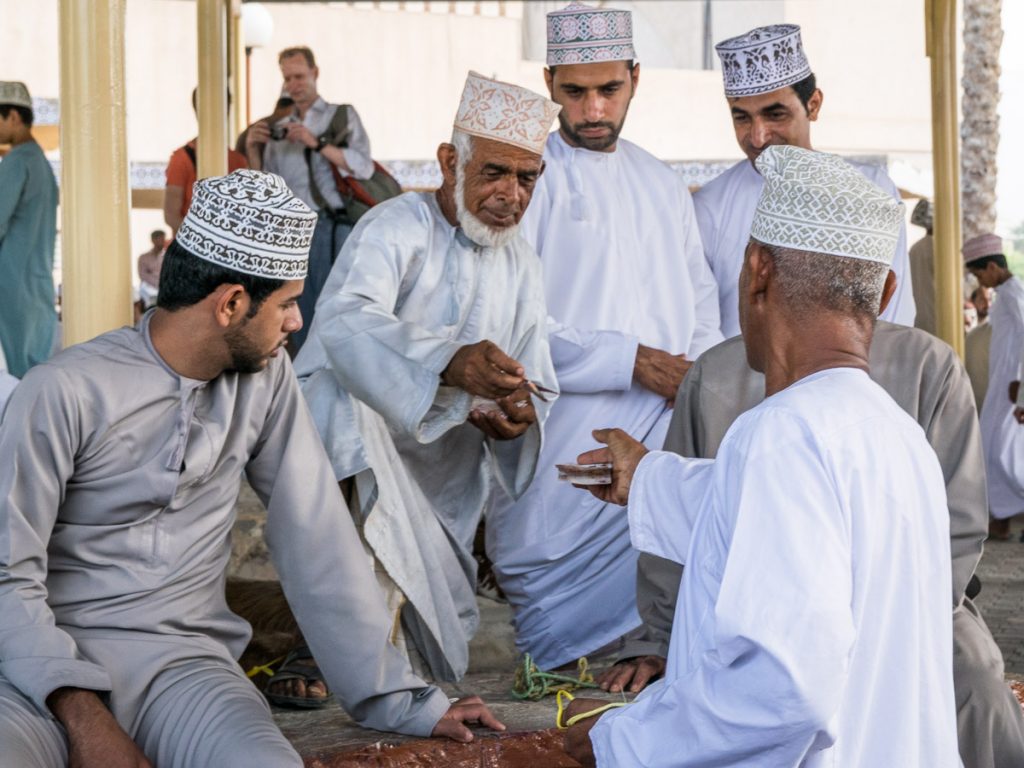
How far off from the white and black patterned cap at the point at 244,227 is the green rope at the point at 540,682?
5.05ft

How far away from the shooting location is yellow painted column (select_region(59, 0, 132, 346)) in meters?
4.28

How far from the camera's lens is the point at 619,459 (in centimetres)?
288

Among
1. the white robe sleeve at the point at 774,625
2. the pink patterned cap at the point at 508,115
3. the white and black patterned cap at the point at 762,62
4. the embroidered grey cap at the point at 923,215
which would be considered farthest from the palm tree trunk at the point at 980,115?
the white robe sleeve at the point at 774,625

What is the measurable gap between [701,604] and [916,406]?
1.57 m

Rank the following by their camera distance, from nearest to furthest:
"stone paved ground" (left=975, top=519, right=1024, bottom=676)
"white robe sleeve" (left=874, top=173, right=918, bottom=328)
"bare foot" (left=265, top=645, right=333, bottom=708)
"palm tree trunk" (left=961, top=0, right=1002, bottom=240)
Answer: "bare foot" (left=265, top=645, right=333, bottom=708) → "white robe sleeve" (left=874, top=173, right=918, bottom=328) → "stone paved ground" (left=975, top=519, right=1024, bottom=676) → "palm tree trunk" (left=961, top=0, right=1002, bottom=240)

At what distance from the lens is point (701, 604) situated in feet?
7.52

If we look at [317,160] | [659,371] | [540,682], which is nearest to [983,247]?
[317,160]

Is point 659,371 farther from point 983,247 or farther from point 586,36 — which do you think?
point 983,247

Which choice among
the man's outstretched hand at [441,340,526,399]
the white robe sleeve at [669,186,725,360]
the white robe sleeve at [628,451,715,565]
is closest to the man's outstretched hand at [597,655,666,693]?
the man's outstretched hand at [441,340,526,399]

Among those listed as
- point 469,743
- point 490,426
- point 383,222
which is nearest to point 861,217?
point 469,743

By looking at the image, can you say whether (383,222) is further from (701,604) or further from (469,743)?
(701,604)

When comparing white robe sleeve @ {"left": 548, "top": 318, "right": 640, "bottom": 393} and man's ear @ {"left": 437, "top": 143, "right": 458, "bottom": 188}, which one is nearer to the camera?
man's ear @ {"left": 437, "top": 143, "right": 458, "bottom": 188}

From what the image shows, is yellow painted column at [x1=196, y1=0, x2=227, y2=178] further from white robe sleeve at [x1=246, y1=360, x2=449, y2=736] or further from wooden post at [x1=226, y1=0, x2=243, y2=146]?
white robe sleeve at [x1=246, y1=360, x2=449, y2=736]

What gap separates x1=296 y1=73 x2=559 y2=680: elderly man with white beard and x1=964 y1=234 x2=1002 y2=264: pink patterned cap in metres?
6.79
